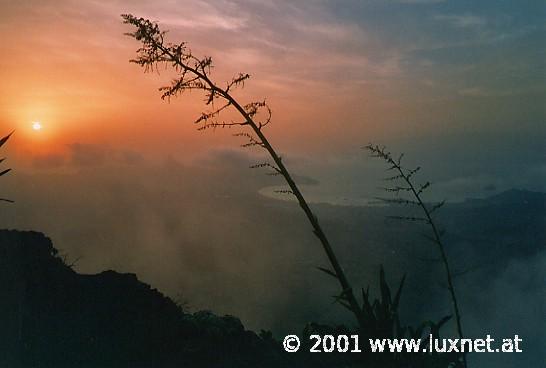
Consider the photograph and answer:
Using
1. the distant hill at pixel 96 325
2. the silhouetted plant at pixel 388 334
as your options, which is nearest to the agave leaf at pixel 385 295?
the silhouetted plant at pixel 388 334

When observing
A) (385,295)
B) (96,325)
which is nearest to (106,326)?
(96,325)

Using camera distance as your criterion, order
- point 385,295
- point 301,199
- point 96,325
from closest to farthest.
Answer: point 301,199
point 385,295
point 96,325

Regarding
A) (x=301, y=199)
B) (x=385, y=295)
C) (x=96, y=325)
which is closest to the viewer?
(x=301, y=199)

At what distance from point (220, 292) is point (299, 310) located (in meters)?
21.3

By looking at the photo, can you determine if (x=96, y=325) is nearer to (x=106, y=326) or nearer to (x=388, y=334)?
(x=106, y=326)

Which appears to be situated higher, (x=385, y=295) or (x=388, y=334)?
(x=385, y=295)

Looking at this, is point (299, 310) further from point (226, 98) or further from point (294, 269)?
point (226, 98)

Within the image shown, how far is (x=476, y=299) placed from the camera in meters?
151

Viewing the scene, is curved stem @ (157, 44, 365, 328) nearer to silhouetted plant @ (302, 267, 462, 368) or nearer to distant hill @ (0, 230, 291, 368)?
silhouetted plant @ (302, 267, 462, 368)

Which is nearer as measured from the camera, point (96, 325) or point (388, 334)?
point (388, 334)

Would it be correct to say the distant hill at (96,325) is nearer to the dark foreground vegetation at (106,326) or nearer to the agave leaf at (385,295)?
the dark foreground vegetation at (106,326)

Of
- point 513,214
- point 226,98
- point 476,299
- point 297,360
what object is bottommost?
point 297,360

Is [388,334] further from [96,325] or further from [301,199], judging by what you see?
[96,325]

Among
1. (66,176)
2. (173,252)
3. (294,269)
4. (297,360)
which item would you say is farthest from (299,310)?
(297,360)
